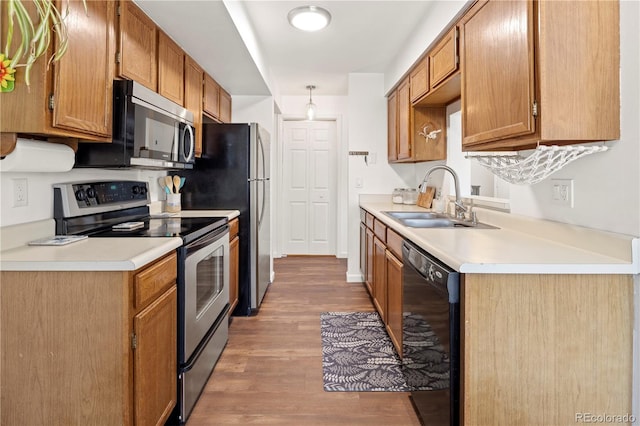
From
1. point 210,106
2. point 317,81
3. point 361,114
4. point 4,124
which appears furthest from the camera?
point 317,81

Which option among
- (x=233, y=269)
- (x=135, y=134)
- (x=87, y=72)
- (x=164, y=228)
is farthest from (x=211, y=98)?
(x=87, y=72)

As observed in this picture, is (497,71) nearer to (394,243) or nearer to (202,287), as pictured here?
(394,243)

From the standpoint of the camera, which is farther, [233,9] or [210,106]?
[210,106]

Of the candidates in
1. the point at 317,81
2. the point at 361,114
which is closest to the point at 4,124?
the point at 361,114

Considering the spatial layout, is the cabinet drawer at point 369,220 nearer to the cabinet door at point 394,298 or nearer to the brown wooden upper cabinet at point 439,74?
the cabinet door at point 394,298

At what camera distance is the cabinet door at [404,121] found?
3.42m

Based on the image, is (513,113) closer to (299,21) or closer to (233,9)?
(233,9)

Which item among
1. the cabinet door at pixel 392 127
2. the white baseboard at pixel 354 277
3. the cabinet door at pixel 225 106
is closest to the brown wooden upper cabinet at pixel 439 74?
the cabinet door at pixel 392 127

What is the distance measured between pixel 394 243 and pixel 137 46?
72.7 inches

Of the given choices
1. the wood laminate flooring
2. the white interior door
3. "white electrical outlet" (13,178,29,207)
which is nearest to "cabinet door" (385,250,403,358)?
the wood laminate flooring

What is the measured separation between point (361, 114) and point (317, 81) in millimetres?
815

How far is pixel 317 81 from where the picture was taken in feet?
15.5

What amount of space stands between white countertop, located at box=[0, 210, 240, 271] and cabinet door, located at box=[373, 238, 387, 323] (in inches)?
61.9

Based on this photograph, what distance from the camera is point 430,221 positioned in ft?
8.92
